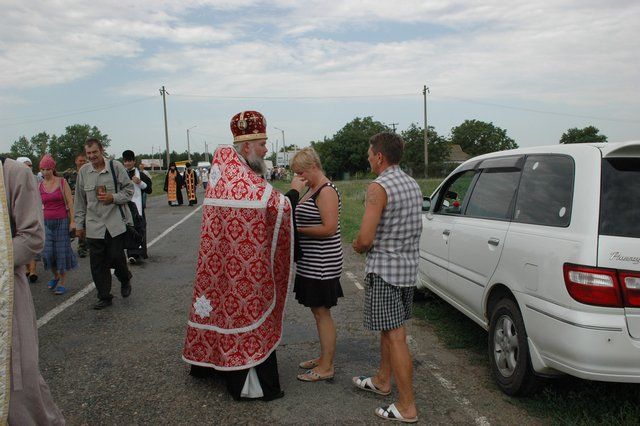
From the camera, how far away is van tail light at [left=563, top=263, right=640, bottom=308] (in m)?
2.96

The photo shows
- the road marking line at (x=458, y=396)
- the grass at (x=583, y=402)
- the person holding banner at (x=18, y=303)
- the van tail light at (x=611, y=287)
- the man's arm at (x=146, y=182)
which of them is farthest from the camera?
the man's arm at (x=146, y=182)

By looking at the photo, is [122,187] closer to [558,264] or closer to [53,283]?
[53,283]

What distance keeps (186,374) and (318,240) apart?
161 centimetres

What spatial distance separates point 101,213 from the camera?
6121mm

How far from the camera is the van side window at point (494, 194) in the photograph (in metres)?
4.16

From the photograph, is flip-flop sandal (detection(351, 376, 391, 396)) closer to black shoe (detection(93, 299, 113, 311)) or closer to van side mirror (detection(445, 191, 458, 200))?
van side mirror (detection(445, 191, 458, 200))

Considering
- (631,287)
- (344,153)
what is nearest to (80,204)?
(631,287)

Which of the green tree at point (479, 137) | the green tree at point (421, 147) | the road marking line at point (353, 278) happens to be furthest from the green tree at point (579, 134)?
the road marking line at point (353, 278)

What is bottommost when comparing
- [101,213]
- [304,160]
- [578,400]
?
[578,400]

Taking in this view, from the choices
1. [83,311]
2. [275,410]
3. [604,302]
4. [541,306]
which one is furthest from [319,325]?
[83,311]

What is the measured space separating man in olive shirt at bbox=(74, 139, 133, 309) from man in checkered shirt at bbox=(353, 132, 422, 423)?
3685mm

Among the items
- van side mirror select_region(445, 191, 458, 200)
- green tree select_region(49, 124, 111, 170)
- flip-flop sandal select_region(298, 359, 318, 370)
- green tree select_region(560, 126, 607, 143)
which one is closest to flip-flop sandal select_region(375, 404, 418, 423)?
flip-flop sandal select_region(298, 359, 318, 370)

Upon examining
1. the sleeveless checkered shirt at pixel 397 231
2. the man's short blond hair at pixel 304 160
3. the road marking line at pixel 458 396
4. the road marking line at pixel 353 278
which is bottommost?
the road marking line at pixel 353 278

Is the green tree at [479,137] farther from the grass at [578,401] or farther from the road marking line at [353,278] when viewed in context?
the grass at [578,401]
